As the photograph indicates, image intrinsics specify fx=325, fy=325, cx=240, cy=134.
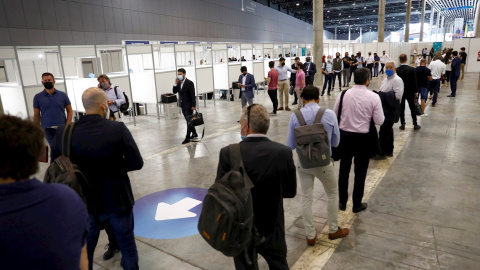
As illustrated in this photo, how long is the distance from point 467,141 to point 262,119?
664cm

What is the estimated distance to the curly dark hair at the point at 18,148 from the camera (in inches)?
45.4

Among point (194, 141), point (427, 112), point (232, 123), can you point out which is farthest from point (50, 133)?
point (427, 112)


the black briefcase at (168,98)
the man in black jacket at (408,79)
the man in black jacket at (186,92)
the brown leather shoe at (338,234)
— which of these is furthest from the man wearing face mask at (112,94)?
the man in black jacket at (408,79)

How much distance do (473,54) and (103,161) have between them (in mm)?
25634

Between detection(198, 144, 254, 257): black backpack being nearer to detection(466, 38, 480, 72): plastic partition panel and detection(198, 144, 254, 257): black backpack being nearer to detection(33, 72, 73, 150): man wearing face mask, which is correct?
detection(33, 72, 73, 150): man wearing face mask

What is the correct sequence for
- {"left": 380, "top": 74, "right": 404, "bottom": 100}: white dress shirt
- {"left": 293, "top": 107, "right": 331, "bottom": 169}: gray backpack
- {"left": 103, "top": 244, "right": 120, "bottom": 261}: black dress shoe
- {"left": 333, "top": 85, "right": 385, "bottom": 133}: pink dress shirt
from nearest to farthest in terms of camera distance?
{"left": 293, "top": 107, "right": 331, "bottom": 169}: gray backpack < {"left": 103, "top": 244, "right": 120, "bottom": 261}: black dress shoe < {"left": 333, "top": 85, "right": 385, "bottom": 133}: pink dress shirt < {"left": 380, "top": 74, "right": 404, "bottom": 100}: white dress shirt

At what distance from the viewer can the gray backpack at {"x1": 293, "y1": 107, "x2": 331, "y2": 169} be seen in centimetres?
292

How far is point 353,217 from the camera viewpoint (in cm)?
395

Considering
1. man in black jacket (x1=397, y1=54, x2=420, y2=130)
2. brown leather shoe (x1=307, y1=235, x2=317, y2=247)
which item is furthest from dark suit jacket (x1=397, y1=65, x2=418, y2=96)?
brown leather shoe (x1=307, y1=235, x2=317, y2=247)

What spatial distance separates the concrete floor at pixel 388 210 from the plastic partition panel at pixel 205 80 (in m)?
4.76

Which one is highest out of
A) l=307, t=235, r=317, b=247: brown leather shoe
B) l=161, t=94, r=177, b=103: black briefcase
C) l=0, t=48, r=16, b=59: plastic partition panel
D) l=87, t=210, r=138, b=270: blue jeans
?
l=0, t=48, r=16, b=59: plastic partition panel

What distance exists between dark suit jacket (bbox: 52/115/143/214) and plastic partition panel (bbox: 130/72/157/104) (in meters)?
8.60

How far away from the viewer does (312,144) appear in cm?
293

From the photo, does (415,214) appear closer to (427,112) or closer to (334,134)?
(334,134)
